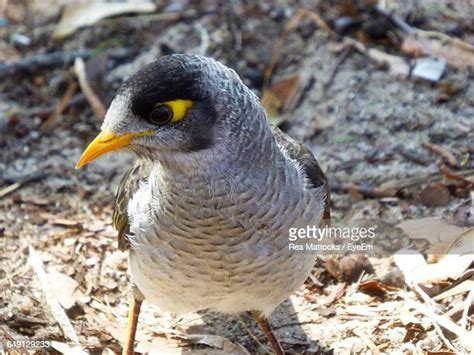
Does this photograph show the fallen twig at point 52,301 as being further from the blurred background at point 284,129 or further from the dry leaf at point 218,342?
the dry leaf at point 218,342

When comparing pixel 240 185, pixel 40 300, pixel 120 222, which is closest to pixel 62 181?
pixel 40 300

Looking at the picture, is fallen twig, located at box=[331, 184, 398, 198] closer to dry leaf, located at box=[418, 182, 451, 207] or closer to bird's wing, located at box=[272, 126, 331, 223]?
dry leaf, located at box=[418, 182, 451, 207]

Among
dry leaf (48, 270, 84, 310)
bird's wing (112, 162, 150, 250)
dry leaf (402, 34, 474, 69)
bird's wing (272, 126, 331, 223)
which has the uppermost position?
bird's wing (272, 126, 331, 223)

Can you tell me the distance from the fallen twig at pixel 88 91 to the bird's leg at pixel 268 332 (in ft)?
9.67

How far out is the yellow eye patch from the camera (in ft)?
13.7

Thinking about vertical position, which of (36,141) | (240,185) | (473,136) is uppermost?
(240,185)

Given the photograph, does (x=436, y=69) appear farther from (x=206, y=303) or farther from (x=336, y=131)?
(x=206, y=303)

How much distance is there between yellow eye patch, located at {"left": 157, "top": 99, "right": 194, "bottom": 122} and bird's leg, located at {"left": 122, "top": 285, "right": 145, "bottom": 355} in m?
1.58

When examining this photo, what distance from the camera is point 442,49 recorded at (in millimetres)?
7430

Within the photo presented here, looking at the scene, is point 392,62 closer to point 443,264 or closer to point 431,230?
point 431,230

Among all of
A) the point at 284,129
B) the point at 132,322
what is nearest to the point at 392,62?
the point at 284,129

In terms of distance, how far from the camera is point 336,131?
7.10 metres

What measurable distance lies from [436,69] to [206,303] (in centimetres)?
347

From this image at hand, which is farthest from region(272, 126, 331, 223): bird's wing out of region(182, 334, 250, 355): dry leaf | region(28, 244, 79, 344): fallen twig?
region(28, 244, 79, 344): fallen twig
